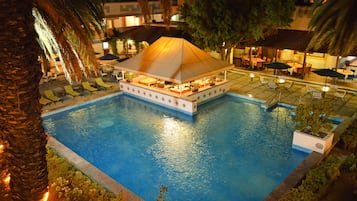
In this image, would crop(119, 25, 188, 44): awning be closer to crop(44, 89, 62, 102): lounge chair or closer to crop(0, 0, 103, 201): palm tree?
crop(44, 89, 62, 102): lounge chair

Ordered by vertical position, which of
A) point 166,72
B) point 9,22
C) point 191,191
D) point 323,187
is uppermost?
point 9,22

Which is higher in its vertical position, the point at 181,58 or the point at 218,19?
the point at 218,19

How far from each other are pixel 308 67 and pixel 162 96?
39.1ft

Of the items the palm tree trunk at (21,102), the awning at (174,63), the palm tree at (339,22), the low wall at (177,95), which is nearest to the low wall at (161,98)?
the low wall at (177,95)

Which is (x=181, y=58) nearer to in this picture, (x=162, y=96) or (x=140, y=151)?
(x=162, y=96)

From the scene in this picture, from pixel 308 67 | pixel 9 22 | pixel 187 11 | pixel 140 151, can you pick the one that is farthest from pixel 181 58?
pixel 9 22

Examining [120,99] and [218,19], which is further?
Answer: [120,99]

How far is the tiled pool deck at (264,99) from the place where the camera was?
10.2 meters

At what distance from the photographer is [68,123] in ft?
52.6

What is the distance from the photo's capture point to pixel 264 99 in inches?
717

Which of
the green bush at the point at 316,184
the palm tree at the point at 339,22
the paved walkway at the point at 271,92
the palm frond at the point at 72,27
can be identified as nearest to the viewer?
the palm frond at the point at 72,27

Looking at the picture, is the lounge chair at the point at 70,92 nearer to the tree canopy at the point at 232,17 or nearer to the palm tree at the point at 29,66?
the tree canopy at the point at 232,17

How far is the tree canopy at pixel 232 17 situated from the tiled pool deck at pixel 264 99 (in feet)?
11.6

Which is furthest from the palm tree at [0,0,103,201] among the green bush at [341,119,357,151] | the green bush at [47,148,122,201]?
the green bush at [341,119,357,151]
